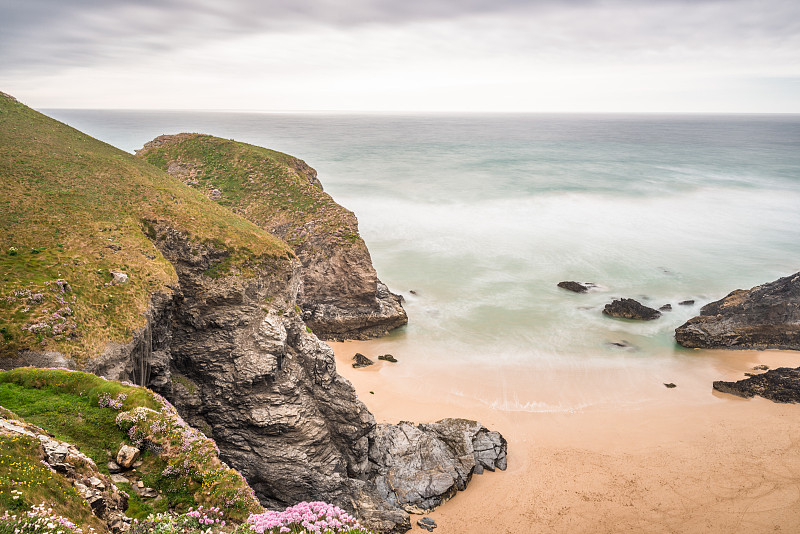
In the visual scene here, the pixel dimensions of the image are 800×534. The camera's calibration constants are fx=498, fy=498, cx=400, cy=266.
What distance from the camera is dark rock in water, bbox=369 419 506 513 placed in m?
19.9

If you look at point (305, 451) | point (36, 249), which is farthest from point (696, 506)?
point (36, 249)

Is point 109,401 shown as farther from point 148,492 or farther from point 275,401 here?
point 275,401

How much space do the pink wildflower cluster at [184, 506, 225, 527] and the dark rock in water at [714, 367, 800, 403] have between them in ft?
96.7

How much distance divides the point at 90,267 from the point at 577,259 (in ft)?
159

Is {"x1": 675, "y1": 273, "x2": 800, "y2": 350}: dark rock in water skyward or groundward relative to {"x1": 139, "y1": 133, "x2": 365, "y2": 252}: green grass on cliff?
groundward

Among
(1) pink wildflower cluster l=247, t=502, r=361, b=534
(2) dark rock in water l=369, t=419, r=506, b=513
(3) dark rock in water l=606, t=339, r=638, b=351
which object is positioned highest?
(1) pink wildflower cluster l=247, t=502, r=361, b=534

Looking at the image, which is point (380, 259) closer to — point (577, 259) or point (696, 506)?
point (577, 259)

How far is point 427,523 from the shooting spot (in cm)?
1867

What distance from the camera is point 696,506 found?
20.2 m

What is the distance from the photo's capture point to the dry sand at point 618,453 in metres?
19.5

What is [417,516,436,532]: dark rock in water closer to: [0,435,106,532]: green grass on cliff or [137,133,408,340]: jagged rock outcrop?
[0,435,106,532]: green grass on cliff

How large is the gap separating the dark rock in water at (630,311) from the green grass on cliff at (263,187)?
68.1 ft

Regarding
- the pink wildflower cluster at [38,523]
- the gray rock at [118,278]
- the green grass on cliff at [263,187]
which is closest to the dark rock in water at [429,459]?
the gray rock at [118,278]

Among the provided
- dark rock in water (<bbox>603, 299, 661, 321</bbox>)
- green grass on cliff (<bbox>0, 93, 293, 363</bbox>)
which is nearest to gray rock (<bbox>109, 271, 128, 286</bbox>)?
green grass on cliff (<bbox>0, 93, 293, 363</bbox>)
